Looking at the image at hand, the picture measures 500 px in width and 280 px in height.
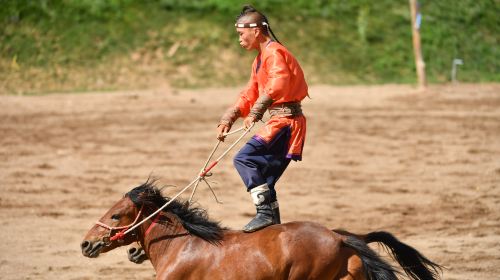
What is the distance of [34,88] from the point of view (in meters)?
21.6

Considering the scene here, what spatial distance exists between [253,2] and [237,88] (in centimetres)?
473

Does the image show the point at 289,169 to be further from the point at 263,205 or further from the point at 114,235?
the point at 114,235

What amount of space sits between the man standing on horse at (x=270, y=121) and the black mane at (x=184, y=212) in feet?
0.83

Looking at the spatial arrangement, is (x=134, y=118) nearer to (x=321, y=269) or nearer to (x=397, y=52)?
(x=397, y=52)

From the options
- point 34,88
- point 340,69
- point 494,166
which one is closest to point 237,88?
point 340,69

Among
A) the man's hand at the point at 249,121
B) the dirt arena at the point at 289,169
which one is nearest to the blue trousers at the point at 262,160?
the man's hand at the point at 249,121

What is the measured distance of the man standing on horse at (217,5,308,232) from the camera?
6035mm

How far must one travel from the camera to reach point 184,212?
612cm

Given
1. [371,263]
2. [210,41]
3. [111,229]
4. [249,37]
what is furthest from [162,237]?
[210,41]

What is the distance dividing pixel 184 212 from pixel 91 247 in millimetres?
695

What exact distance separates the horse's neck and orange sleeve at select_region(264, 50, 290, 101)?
1131 millimetres

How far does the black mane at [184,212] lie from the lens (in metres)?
5.94

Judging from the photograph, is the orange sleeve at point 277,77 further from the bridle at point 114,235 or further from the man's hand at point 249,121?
the bridle at point 114,235

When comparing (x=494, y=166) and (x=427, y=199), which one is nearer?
(x=427, y=199)
